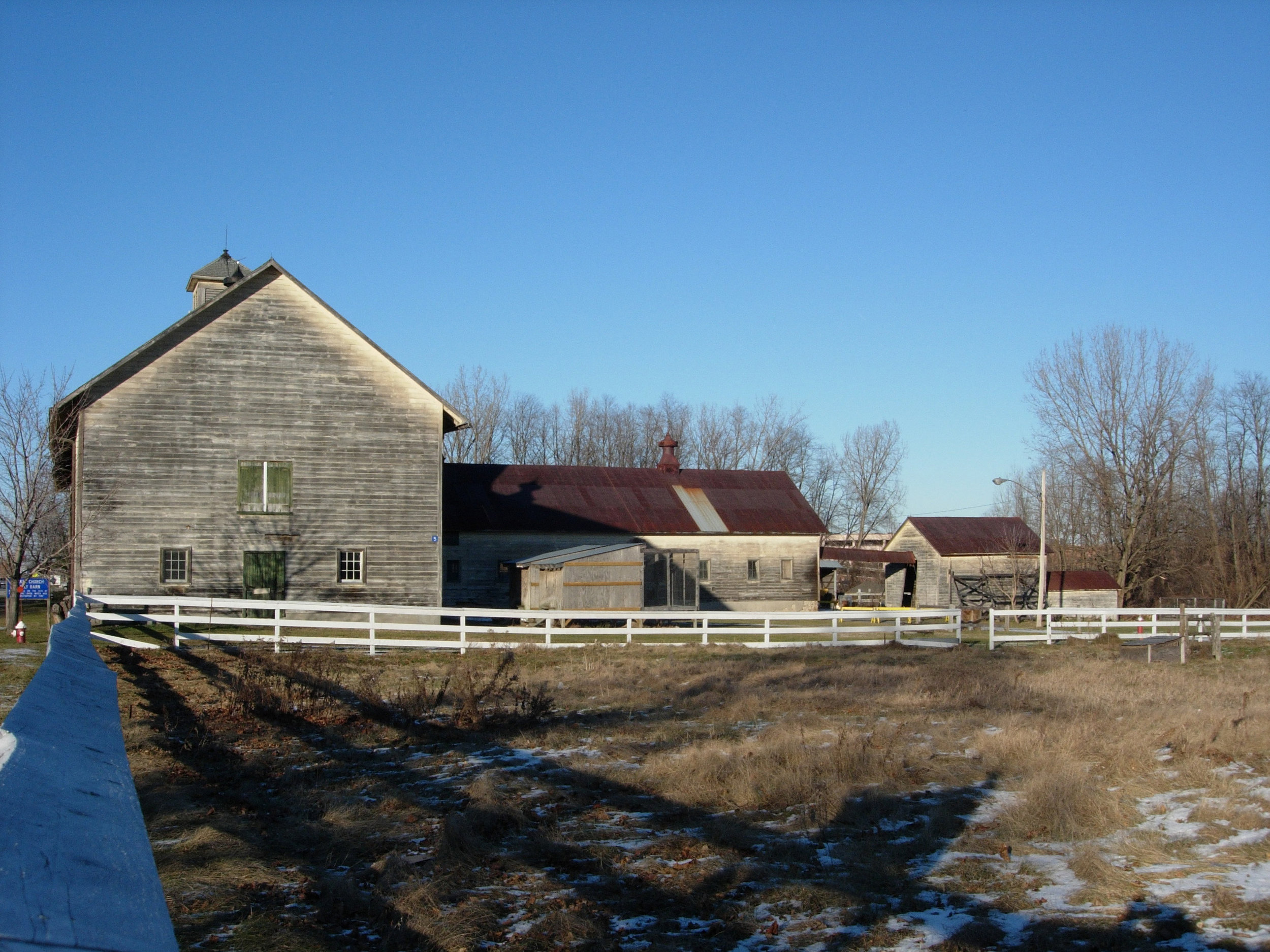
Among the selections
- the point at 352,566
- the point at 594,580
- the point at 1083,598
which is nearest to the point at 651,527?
the point at 594,580

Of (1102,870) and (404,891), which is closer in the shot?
(404,891)

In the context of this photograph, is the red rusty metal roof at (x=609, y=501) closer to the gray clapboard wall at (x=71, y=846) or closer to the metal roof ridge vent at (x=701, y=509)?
the metal roof ridge vent at (x=701, y=509)

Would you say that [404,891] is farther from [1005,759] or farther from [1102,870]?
[1005,759]

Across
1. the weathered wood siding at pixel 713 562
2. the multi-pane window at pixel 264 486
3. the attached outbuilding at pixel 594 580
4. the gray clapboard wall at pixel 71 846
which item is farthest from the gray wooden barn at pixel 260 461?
the gray clapboard wall at pixel 71 846

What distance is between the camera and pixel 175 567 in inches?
1052

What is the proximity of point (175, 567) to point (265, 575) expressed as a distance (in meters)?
2.25

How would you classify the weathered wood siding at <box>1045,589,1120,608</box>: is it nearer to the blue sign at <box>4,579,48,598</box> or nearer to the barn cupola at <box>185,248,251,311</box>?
the barn cupola at <box>185,248,251,311</box>

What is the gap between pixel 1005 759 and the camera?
431 inches

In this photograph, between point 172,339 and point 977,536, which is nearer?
point 172,339

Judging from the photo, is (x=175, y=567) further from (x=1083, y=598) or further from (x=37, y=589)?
(x=1083, y=598)

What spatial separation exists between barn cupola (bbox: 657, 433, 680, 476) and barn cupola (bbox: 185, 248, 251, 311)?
62.5ft

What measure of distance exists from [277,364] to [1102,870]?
81.1 ft

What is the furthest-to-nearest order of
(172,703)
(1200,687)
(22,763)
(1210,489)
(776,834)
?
(1210,489), (1200,687), (172,703), (776,834), (22,763)

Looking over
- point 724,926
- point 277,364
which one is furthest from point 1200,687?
point 277,364
